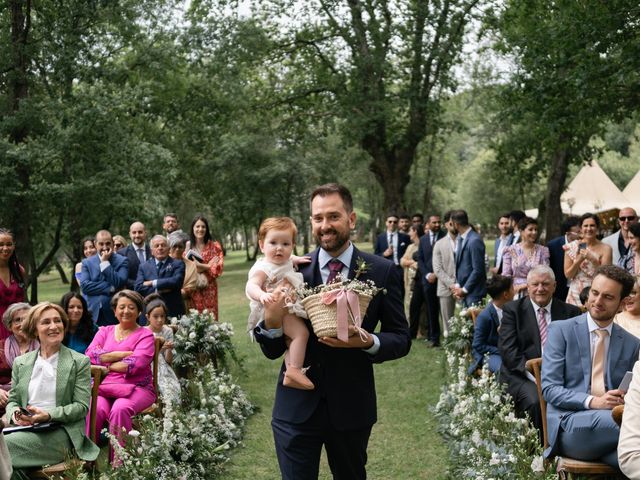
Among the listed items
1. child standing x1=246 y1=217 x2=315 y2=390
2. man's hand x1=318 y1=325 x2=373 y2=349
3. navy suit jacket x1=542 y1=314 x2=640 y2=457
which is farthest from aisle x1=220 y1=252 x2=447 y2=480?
man's hand x1=318 y1=325 x2=373 y2=349

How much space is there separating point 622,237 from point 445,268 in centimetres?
321

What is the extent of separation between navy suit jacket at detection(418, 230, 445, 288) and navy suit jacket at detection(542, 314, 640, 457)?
7637 mm

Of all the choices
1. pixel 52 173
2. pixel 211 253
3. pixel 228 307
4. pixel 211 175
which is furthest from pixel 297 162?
pixel 211 253

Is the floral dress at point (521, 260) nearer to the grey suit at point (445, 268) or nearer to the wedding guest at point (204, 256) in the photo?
the grey suit at point (445, 268)

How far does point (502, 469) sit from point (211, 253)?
255 inches

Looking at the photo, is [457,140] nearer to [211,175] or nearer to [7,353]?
[211,175]

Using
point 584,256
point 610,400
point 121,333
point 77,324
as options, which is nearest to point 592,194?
point 584,256

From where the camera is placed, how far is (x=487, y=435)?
6.15 metres

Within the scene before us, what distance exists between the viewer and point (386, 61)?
21.4m

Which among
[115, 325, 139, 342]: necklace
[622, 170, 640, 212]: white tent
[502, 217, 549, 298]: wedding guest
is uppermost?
[622, 170, 640, 212]: white tent

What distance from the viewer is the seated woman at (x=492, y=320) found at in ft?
25.7

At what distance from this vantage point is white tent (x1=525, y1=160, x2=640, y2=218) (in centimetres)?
3447

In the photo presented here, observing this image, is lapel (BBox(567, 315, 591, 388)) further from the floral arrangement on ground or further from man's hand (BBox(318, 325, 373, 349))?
man's hand (BBox(318, 325, 373, 349))

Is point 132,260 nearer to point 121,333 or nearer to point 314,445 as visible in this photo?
point 121,333
